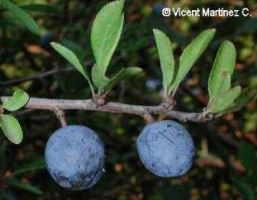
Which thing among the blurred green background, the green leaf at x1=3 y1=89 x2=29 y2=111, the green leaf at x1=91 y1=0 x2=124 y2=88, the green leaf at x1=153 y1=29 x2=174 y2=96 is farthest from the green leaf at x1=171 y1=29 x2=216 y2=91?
the blurred green background

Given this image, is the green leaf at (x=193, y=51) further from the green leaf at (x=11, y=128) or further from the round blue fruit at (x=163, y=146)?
the green leaf at (x=11, y=128)

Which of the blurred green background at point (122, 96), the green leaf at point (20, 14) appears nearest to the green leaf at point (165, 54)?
the green leaf at point (20, 14)

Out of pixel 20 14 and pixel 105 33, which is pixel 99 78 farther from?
pixel 20 14

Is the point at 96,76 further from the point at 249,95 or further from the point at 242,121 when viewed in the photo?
the point at 242,121

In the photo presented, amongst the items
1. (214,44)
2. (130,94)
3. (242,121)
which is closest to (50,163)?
(214,44)

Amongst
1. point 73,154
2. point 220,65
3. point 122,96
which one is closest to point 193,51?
point 220,65
